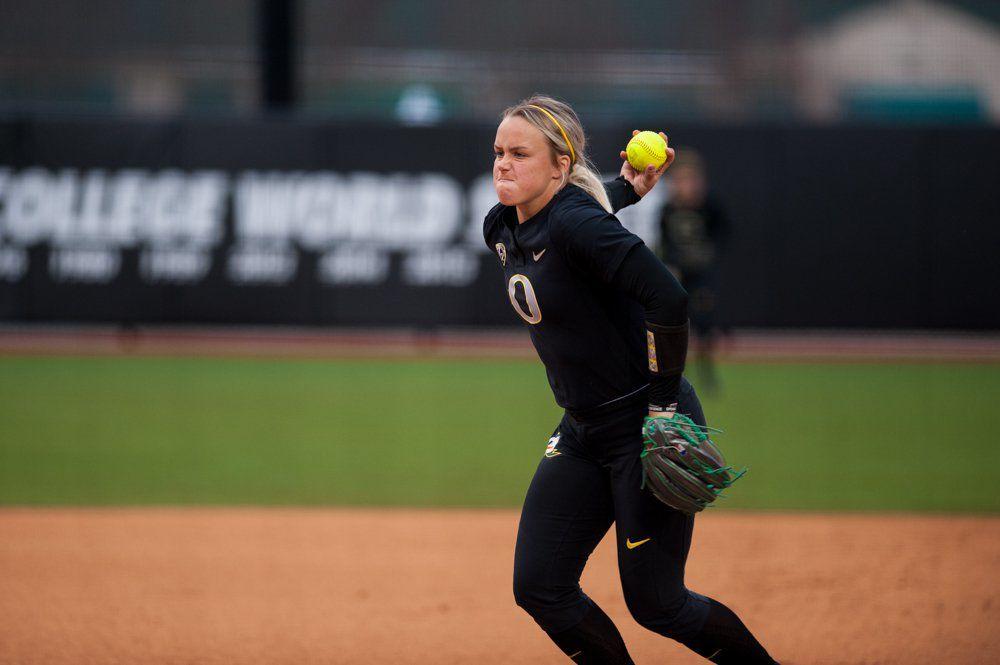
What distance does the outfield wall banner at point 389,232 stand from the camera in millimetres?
17688

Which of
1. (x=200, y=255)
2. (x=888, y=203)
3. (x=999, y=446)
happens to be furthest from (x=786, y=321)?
(x=200, y=255)

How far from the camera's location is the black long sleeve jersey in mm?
3455

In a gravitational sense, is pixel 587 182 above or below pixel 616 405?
above

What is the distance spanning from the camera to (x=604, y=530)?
3877mm

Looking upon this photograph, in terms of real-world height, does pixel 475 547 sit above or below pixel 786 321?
above

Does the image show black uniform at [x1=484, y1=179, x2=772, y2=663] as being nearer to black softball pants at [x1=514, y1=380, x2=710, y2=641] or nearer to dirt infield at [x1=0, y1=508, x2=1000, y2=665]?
black softball pants at [x1=514, y1=380, x2=710, y2=641]

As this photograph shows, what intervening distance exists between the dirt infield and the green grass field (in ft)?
2.38

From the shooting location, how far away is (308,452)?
9641 mm

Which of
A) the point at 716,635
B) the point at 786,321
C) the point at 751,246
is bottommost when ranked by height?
the point at 786,321

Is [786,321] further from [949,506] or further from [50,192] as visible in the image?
[50,192]

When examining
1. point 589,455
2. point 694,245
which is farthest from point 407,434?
point 589,455

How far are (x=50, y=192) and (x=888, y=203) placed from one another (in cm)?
1310

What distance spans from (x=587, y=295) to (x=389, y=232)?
14466 millimetres

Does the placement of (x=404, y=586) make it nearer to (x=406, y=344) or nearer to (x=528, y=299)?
(x=528, y=299)
